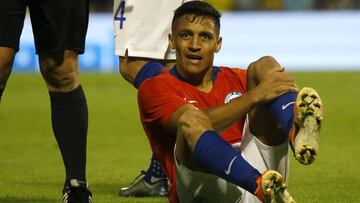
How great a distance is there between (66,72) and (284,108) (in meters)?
1.33

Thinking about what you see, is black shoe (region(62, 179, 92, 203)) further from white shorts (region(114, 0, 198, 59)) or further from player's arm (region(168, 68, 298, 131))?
white shorts (region(114, 0, 198, 59))

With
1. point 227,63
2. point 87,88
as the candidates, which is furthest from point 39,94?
point 227,63

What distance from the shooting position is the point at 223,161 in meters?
4.60

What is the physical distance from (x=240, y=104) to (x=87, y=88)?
9.16 m

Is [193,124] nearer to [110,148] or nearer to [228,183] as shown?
[228,183]

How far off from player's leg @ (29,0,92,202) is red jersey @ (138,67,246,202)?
0.72 meters

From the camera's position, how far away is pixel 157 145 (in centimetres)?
516

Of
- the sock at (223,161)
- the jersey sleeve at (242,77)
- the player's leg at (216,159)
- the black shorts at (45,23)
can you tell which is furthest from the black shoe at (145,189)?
the sock at (223,161)

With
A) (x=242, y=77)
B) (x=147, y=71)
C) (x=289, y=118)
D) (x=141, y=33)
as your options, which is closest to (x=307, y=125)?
(x=289, y=118)

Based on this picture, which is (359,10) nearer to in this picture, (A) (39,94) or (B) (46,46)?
(A) (39,94)

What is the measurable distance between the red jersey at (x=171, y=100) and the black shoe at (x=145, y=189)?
1300 mm

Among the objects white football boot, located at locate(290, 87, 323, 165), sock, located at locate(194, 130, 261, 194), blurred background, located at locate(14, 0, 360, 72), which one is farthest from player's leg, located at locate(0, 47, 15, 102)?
blurred background, located at locate(14, 0, 360, 72)

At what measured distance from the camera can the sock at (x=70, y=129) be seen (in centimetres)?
580

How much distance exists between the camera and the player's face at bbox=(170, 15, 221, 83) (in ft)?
16.8
